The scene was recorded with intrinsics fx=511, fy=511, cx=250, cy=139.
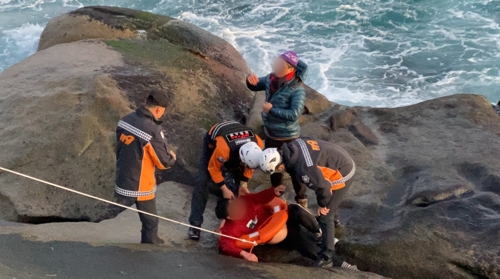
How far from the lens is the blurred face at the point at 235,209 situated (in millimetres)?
4896

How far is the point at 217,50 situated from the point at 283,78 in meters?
4.09

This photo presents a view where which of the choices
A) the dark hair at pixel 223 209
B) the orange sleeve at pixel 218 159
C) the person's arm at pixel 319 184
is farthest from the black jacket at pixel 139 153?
the person's arm at pixel 319 184

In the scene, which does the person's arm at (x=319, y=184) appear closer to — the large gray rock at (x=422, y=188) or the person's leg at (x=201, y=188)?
the large gray rock at (x=422, y=188)

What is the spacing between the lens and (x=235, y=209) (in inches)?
195

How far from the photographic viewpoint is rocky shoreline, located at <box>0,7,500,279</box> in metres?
4.86

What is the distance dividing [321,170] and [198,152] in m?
2.48

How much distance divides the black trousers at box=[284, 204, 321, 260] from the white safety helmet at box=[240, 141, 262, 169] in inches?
35.1

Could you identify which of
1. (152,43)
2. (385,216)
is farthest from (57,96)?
(385,216)

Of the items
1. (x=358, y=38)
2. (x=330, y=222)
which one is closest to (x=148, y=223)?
(x=330, y=222)

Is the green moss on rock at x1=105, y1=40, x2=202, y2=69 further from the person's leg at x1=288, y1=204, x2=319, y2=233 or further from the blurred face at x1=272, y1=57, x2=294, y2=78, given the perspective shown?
the person's leg at x1=288, y1=204, x2=319, y2=233

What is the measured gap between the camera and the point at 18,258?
3.68 metres

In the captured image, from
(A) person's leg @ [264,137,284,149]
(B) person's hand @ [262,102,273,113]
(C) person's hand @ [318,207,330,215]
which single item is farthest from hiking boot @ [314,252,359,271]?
(B) person's hand @ [262,102,273,113]

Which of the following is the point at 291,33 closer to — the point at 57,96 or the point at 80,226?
the point at 57,96

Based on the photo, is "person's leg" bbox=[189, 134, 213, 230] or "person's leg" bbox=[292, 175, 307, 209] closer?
"person's leg" bbox=[189, 134, 213, 230]
